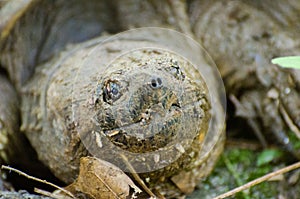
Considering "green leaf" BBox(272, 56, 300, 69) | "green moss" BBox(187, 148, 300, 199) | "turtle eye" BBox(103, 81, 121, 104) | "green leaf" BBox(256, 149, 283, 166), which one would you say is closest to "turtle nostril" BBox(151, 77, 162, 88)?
"turtle eye" BBox(103, 81, 121, 104)

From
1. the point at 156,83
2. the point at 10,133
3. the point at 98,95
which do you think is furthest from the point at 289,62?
the point at 10,133

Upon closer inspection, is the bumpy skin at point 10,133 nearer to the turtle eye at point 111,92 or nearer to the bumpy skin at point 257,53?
the turtle eye at point 111,92

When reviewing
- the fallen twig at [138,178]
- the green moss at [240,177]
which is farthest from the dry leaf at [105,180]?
the green moss at [240,177]

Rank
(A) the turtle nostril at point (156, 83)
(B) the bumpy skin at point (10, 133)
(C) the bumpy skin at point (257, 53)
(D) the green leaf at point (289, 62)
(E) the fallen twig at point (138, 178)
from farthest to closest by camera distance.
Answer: (C) the bumpy skin at point (257, 53) → (B) the bumpy skin at point (10, 133) → (D) the green leaf at point (289, 62) → (E) the fallen twig at point (138, 178) → (A) the turtle nostril at point (156, 83)

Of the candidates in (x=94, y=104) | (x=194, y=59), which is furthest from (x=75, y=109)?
(x=194, y=59)

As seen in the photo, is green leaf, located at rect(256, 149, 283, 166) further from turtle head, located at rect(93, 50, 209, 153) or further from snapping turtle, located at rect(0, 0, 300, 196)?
turtle head, located at rect(93, 50, 209, 153)

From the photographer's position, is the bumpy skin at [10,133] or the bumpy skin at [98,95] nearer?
the bumpy skin at [98,95]

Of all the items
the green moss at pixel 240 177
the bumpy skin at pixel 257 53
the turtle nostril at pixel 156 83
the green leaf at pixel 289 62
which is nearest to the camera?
the turtle nostril at pixel 156 83

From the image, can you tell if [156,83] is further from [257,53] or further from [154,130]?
[257,53]

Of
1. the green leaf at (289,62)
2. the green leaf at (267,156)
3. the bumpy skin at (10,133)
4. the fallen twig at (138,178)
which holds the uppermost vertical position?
the bumpy skin at (10,133)

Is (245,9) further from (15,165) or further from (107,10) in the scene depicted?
(15,165)
